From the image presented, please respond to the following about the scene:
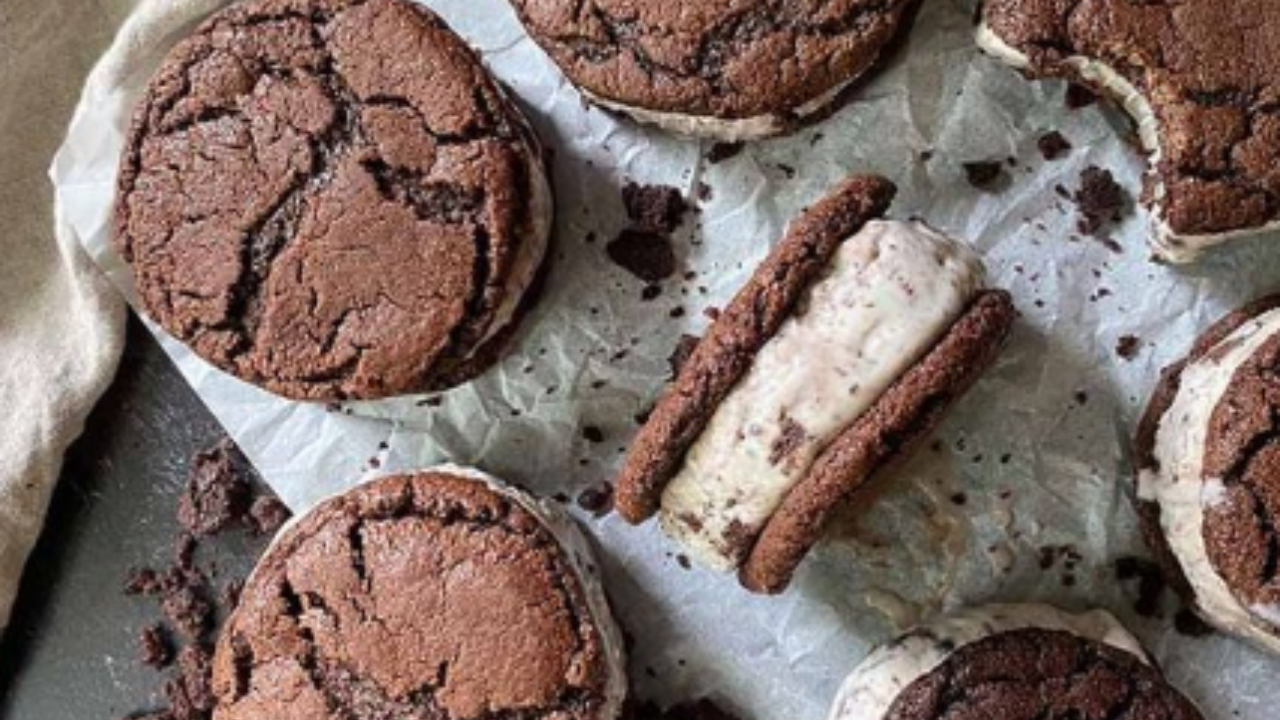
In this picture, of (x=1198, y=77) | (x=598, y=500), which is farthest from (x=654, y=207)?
(x=1198, y=77)

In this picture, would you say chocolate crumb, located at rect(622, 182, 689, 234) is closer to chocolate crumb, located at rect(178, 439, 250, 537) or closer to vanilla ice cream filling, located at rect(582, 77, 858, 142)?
vanilla ice cream filling, located at rect(582, 77, 858, 142)

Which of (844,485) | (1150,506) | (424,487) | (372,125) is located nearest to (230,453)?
(424,487)

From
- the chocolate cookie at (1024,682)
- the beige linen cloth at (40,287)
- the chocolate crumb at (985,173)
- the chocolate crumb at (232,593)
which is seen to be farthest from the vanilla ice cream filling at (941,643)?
the beige linen cloth at (40,287)

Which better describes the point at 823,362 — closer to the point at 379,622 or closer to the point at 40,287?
the point at 379,622

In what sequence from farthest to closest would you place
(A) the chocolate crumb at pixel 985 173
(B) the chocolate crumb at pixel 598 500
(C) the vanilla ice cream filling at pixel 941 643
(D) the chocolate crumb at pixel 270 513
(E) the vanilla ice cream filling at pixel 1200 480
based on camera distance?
1. (D) the chocolate crumb at pixel 270 513
2. (B) the chocolate crumb at pixel 598 500
3. (A) the chocolate crumb at pixel 985 173
4. (C) the vanilla ice cream filling at pixel 941 643
5. (E) the vanilla ice cream filling at pixel 1200 480

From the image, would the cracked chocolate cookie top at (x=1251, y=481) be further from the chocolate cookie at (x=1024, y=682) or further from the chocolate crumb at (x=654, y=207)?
the chocolate crumb at (x=654, y=207)

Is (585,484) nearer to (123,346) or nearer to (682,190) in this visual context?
(682,190)

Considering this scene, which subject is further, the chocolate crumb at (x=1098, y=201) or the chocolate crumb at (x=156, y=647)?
the chocolate crumb at (x=156, y=647)

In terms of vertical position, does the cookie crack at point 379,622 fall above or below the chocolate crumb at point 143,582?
above
